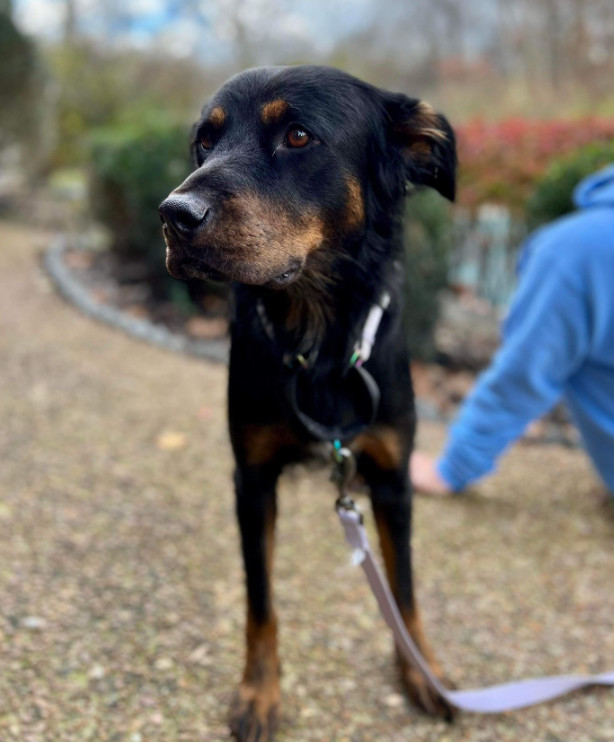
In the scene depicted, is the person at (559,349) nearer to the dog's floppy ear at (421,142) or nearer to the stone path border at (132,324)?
the dog's floppy ear at (421,142)

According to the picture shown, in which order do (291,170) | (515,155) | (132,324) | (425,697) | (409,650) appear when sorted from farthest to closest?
(515,155) → (132,324) → (425,697) → (409,650) → (291,170)

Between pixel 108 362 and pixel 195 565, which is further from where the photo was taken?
pixel 108 362

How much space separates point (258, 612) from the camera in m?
2.25

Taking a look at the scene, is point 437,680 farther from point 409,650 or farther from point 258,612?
point 258,612

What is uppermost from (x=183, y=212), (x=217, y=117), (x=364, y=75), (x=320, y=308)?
(x=217, y=117)

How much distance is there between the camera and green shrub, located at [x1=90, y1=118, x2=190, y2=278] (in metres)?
6.51

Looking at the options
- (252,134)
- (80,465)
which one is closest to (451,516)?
(80,465)

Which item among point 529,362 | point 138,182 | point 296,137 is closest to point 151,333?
point 138,182

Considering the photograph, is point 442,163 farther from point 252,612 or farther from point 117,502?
point 117,502

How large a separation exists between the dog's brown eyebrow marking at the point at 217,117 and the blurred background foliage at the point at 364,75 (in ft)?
10.3

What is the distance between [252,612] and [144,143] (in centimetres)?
544

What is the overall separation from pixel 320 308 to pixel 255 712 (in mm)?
1205

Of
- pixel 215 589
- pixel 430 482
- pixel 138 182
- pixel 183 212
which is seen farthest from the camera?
pixel 138 182

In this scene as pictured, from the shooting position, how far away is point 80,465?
372 cm
